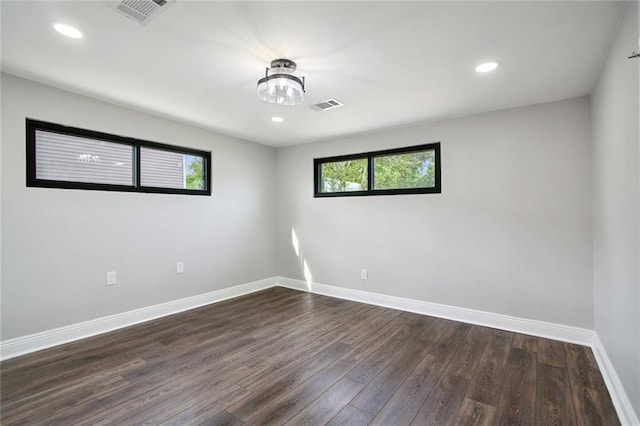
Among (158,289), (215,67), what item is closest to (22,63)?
(215,67)

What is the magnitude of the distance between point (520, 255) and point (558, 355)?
967mm

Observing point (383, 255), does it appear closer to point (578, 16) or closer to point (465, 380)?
point (465, 380)

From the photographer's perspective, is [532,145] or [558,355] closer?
[558,355]

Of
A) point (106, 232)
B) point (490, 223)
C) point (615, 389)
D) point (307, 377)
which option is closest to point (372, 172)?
point (490, 223)

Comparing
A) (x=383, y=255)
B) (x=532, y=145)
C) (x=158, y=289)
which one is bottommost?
(x=158, y=289)

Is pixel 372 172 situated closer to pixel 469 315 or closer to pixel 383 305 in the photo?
pixel 383 305

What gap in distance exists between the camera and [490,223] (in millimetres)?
3334

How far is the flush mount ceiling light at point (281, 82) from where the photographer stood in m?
2.21

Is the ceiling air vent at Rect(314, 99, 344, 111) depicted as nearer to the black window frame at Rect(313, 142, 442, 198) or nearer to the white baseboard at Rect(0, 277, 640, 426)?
the black window frame at Rect(313, 142, 442, 198)

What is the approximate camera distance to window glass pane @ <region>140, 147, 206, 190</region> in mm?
3555

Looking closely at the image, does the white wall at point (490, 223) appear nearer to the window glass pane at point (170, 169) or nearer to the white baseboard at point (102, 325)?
the white baseboard at point (102, 325)

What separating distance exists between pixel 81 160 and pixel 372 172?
11.2 feet

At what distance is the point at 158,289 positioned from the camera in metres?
3.59

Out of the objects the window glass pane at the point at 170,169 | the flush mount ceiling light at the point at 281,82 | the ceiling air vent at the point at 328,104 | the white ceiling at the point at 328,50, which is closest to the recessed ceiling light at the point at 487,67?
the white ceiling at the point at 328,50
